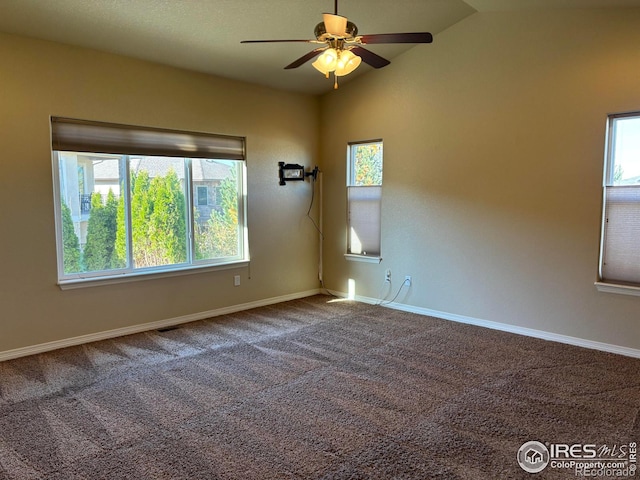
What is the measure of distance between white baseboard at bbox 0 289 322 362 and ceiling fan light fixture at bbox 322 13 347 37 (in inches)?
133

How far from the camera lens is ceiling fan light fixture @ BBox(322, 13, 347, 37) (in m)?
2.67

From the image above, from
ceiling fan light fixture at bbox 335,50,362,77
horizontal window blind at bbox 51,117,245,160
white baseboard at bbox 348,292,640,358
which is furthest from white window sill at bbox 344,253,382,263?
ceiling fan light fixture at bbox 335,50,362,77

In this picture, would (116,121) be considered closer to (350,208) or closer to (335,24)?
(335,24)

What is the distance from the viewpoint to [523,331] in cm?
433

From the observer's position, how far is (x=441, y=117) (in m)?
4.77

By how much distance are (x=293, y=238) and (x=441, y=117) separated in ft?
7.89

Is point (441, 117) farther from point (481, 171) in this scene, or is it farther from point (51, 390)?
point (51, 390)

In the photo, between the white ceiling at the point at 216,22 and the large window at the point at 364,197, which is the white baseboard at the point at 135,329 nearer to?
the large window at the point at 364,197

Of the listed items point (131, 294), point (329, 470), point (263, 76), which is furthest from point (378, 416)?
point (263, 76)

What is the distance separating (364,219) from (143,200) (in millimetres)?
2677

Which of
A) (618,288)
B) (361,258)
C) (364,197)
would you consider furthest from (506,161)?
(361,258)

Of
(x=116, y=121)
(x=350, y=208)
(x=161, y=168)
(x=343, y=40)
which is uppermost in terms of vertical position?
(x=343, y=40)

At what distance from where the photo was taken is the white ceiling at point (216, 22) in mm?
3373

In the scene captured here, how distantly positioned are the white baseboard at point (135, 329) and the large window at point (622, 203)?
3.63 m
